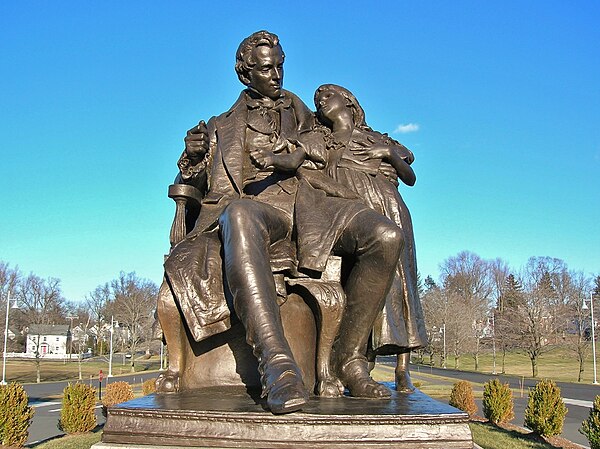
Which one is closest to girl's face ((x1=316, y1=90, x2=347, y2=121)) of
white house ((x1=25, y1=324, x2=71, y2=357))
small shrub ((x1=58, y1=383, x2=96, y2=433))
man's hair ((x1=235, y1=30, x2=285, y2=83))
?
man's hair ((x1=235, y1=30, x2=285, y2=83))

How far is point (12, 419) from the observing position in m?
12.5

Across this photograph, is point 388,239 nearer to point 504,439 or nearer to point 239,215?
point 239,215

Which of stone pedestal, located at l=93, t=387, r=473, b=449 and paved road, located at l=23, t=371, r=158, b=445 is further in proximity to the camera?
paved road, located at l=23, t=371, r=158, b=445

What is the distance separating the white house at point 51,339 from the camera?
7293 cm

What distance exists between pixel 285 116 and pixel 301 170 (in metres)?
0.73

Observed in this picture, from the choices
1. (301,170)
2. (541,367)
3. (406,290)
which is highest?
(301,170)

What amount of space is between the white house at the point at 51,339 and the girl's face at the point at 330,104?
243 ft

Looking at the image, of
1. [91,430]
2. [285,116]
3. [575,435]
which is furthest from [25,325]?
[285,116]

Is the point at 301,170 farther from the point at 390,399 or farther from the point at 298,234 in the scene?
the point at 390,399

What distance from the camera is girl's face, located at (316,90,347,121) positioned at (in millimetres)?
4762

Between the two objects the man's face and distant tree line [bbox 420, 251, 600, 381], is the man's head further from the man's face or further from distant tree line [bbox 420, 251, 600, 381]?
distant tree line [bbox 420, 251, 600, 381]

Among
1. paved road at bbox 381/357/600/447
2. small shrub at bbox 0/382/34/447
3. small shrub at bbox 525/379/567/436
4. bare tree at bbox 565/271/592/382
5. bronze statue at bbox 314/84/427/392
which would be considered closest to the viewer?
bronze statue at bbox 314/84/427/392

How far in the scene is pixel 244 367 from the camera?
12.7 ft

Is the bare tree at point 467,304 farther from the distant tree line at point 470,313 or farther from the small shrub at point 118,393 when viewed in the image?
the small shrub at point 118,393
